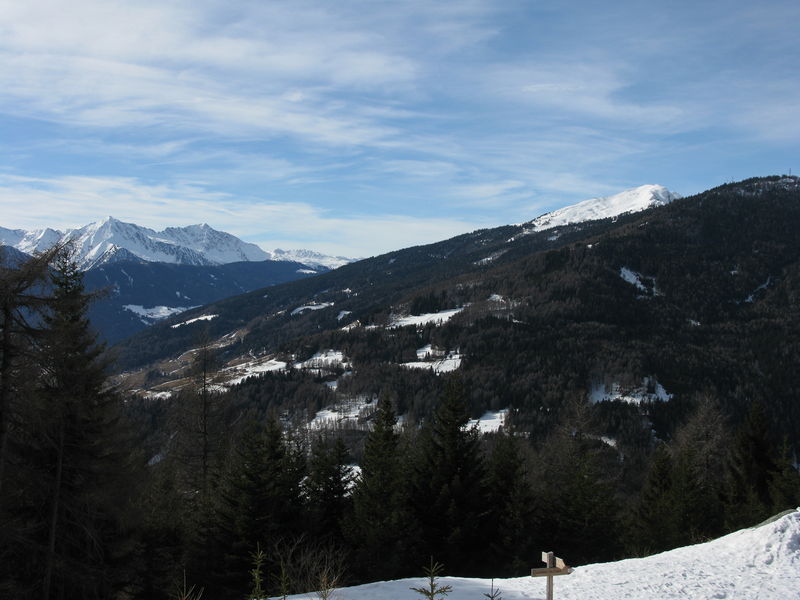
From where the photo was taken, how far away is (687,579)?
13969 mm

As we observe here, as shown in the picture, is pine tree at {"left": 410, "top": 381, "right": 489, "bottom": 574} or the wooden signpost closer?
the wooden signpost

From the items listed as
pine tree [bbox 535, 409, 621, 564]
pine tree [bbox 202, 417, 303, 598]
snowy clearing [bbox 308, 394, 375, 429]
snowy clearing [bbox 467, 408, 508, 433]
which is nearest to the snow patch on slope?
snowy clearing [bbox 308, 394, 375, 429]

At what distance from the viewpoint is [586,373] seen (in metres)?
162

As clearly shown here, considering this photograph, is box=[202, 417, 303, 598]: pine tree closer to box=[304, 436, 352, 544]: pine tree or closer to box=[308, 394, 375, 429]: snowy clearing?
box=[304, 436, 352, 544]: pine tree

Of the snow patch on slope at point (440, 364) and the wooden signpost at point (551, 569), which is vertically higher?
the snow patch on slope at point (440, 364)

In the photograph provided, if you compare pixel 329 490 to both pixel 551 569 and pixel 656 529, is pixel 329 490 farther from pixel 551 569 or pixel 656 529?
pixel 551 569

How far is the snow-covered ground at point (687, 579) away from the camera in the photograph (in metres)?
13.2

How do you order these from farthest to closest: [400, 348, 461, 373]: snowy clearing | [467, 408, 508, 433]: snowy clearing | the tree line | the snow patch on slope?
[400, 348, 461, 373]: snowy clearing, the snow patch on slope, [467, 408, 508, 433]: snowy clearing, the tree line

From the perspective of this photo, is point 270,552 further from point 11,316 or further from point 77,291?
point 11,316

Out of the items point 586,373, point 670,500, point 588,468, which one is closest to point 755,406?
point 670,500

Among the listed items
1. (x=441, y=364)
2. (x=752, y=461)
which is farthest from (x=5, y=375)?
(x=441, y=364)

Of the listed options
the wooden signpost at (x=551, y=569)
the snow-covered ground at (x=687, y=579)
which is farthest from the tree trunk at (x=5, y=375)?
the wooden signpost at (x=551, y=569)

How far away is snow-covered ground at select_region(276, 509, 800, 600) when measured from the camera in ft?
43.5

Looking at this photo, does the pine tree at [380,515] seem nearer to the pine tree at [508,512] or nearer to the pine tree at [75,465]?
the pine tree at [508,512]
